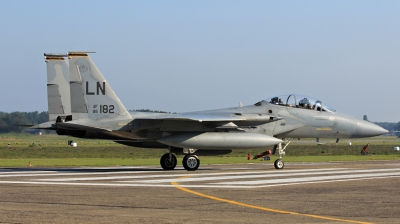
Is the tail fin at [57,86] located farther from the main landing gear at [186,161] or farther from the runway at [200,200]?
the runway at [200,200]

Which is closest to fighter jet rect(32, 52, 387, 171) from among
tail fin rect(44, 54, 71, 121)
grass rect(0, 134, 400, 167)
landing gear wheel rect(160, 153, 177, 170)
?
landing gear wheel rect(160, 153, 177, 170)

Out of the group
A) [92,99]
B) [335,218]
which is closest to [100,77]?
[92,99]

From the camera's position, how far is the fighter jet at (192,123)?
79.0 feet

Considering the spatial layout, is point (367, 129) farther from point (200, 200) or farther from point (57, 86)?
point (200, 200)

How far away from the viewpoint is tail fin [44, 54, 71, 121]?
91.0 ft

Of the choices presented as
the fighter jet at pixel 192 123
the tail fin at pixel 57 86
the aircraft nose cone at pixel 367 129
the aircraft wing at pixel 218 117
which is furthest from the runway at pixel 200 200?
the tail fin at pixel 57 86

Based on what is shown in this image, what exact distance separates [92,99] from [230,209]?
43.6 feet

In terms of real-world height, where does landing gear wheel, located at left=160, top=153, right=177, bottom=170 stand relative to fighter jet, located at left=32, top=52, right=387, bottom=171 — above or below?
below

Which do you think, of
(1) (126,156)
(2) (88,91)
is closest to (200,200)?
(2) (88,91)

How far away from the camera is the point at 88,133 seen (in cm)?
2430

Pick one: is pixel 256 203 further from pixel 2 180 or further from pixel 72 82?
pixel 72 82

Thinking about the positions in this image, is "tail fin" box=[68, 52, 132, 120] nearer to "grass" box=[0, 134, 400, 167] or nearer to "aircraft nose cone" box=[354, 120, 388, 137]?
"grass" box=[0, 134, 400, 167]

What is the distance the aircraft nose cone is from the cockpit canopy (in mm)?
1591

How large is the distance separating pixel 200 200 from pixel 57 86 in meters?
16.6
